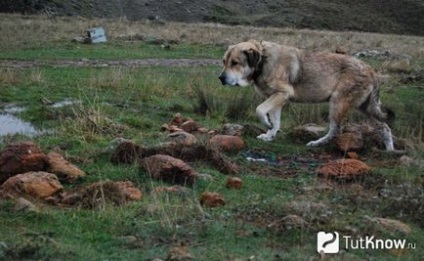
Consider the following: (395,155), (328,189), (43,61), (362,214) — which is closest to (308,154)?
(395,155)

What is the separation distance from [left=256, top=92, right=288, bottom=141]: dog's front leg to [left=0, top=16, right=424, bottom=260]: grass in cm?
22

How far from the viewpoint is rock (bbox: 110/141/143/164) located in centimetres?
922

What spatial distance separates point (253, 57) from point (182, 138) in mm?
1984

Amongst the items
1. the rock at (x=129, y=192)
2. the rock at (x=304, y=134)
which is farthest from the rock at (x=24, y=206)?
the rock at (x=304, y=134)

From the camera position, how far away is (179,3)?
72.1m

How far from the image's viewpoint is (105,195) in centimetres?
737

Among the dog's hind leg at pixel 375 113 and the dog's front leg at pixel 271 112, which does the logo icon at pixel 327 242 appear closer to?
the dog's front leg at pixel 271 112

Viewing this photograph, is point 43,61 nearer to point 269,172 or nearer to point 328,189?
point 269,172

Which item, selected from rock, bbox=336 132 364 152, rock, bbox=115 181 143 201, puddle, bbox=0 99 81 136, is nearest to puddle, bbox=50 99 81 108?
puddle, bbox=0 99 81 136

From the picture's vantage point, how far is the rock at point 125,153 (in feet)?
30.2

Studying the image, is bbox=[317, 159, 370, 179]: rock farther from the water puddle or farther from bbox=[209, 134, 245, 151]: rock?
the water puddle

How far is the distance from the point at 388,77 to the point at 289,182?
12.8 metres

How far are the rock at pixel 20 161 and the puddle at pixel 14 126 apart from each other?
2.96m

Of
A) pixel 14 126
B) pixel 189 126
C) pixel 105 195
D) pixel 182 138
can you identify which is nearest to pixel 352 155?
pixel 182 138
